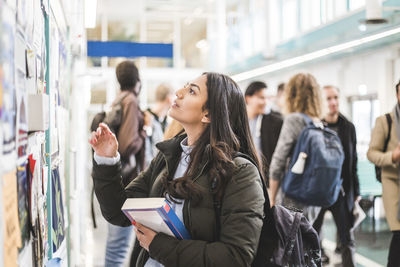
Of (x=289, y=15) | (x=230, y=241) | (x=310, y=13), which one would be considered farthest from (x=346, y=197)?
(x=289, y=15)

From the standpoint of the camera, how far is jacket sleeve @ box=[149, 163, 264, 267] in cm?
171

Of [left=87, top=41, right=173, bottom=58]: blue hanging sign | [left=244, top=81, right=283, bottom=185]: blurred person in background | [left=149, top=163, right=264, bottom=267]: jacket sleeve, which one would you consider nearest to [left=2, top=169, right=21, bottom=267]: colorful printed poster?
[left=149, top=163, right=264, bottom=267]: jacket sleeve

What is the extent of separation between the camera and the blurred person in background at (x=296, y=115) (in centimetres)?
409

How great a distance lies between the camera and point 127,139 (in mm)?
3578

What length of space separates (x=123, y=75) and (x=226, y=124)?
193 centimetres

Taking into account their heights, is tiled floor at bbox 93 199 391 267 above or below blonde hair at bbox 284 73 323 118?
below

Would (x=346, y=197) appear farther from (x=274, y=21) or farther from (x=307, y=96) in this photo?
(x=274, y=21)

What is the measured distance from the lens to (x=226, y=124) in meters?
1.93

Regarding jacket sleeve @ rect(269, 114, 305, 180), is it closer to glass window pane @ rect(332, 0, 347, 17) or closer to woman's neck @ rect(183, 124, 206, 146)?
woman's neck @ rect(183, 124, 206, 146)

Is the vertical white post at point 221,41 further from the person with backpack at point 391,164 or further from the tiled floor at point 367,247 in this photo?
the person with backpack at point 391,164

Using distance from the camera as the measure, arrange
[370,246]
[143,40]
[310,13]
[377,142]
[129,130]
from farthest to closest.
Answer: [143,40] < [310,13] < [370,246] < [377,142] < [129,130]

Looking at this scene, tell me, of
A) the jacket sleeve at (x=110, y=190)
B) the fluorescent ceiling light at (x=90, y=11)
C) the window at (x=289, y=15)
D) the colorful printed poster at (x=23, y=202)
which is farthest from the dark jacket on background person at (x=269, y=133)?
the window at (x=289, y=15)

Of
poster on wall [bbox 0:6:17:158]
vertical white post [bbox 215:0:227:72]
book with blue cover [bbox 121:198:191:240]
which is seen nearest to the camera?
poster on wall [bbox 0:6:17:158]

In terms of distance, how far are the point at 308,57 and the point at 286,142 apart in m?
5.84
